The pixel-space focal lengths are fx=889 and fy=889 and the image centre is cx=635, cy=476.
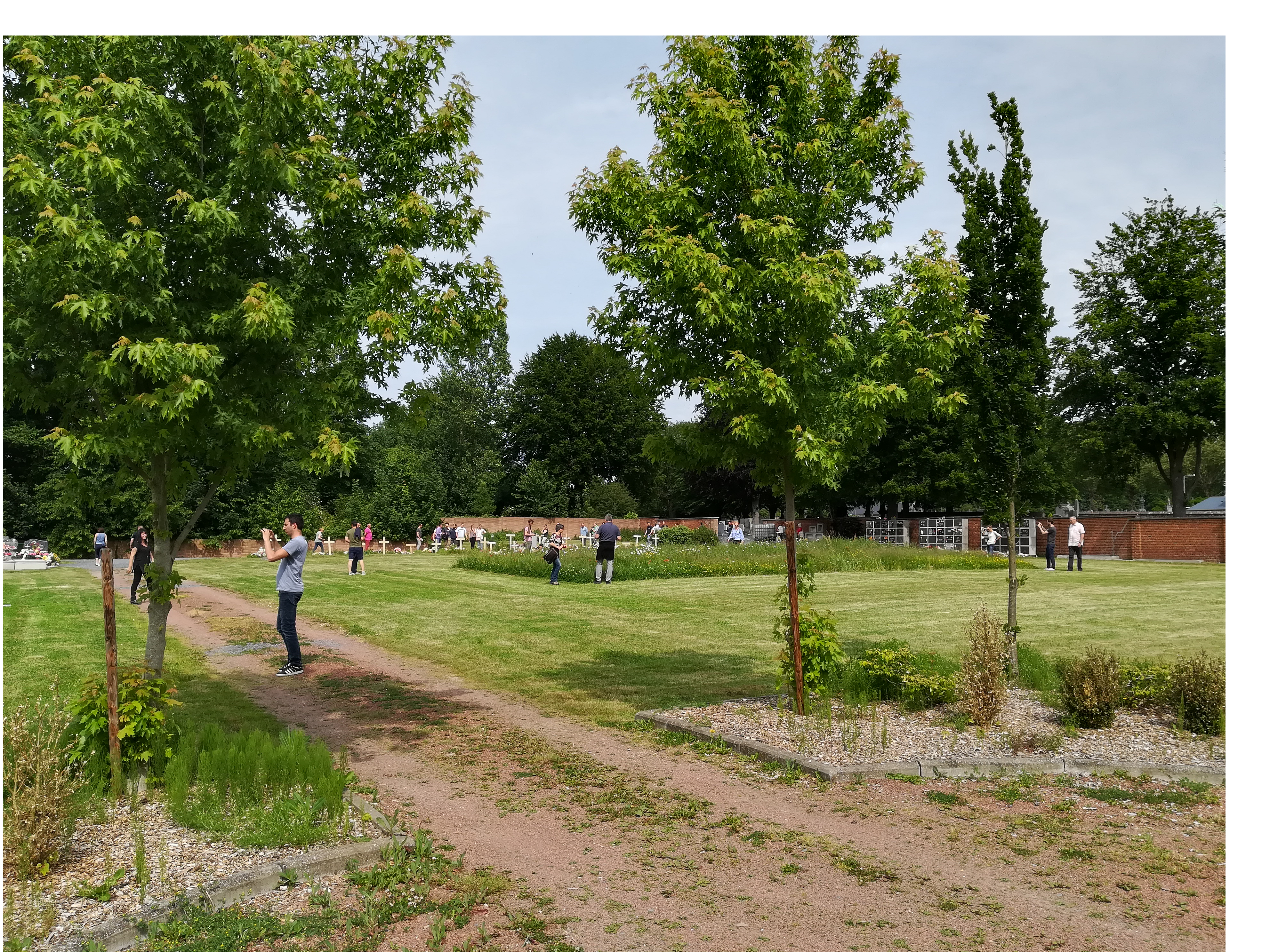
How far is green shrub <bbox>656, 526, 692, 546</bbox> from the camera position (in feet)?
132

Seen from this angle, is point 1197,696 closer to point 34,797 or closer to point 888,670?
point 888,670

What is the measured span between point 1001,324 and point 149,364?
8.34 meters

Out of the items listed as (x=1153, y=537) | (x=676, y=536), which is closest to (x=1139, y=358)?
(x=1153, y=537)

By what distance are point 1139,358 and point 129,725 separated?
1879 inches

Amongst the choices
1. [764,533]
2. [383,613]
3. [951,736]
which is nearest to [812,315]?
[951,736]

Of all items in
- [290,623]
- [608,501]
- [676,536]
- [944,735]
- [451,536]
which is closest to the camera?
[944,735]

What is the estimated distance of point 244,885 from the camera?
457 cm

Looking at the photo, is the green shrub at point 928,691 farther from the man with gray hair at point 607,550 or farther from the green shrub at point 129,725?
the man with gray hair at point 607,550

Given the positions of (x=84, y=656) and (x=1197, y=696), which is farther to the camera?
(x=84, y=656)

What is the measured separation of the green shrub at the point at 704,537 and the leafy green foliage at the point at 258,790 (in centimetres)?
3417

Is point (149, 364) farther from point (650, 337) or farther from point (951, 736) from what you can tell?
point (951, 736)

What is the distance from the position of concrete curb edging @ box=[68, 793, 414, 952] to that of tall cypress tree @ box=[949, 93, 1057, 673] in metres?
7.08

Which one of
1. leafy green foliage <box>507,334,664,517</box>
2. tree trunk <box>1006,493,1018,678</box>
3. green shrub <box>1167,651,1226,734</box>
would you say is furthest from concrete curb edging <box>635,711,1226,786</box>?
leafy green foliage <box>507,334,664,517</box>

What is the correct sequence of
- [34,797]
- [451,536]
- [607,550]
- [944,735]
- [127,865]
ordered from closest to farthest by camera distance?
[34,797], [127,865], [944,735], [607,550], [451,536]
